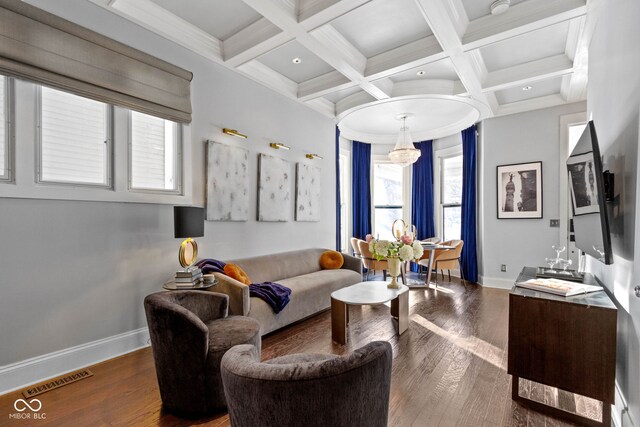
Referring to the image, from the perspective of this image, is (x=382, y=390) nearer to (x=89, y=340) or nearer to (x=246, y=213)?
(x=89, y=340)

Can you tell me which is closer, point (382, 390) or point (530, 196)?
point (382, 390)

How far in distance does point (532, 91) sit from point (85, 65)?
585cm

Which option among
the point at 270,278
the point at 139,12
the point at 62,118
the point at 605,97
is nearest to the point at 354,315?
the point at 270,278

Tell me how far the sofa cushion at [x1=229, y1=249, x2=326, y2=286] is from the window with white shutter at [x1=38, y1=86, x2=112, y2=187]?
172 cm

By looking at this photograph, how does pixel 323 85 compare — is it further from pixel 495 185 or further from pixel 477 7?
pixel 495 185

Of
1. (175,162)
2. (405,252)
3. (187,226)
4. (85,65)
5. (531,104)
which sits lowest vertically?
(405,252)

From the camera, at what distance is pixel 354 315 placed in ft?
13.0

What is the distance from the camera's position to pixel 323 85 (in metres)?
4.50

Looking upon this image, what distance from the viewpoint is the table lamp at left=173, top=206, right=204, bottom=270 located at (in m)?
2.77

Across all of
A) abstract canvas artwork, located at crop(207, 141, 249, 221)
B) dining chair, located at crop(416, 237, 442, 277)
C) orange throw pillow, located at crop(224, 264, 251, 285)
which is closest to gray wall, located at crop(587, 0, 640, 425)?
orange throw pillow, located at crop(224, 264, 251, 285)

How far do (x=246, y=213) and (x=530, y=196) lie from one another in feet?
15.6

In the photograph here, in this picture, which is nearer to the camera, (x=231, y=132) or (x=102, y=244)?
(x=102, y=244)

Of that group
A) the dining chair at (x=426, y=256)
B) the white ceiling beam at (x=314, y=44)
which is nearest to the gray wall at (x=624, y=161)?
the white ceiling beam at (x=314, y=44)

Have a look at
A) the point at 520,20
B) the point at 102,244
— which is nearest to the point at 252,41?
the point at 102,244
